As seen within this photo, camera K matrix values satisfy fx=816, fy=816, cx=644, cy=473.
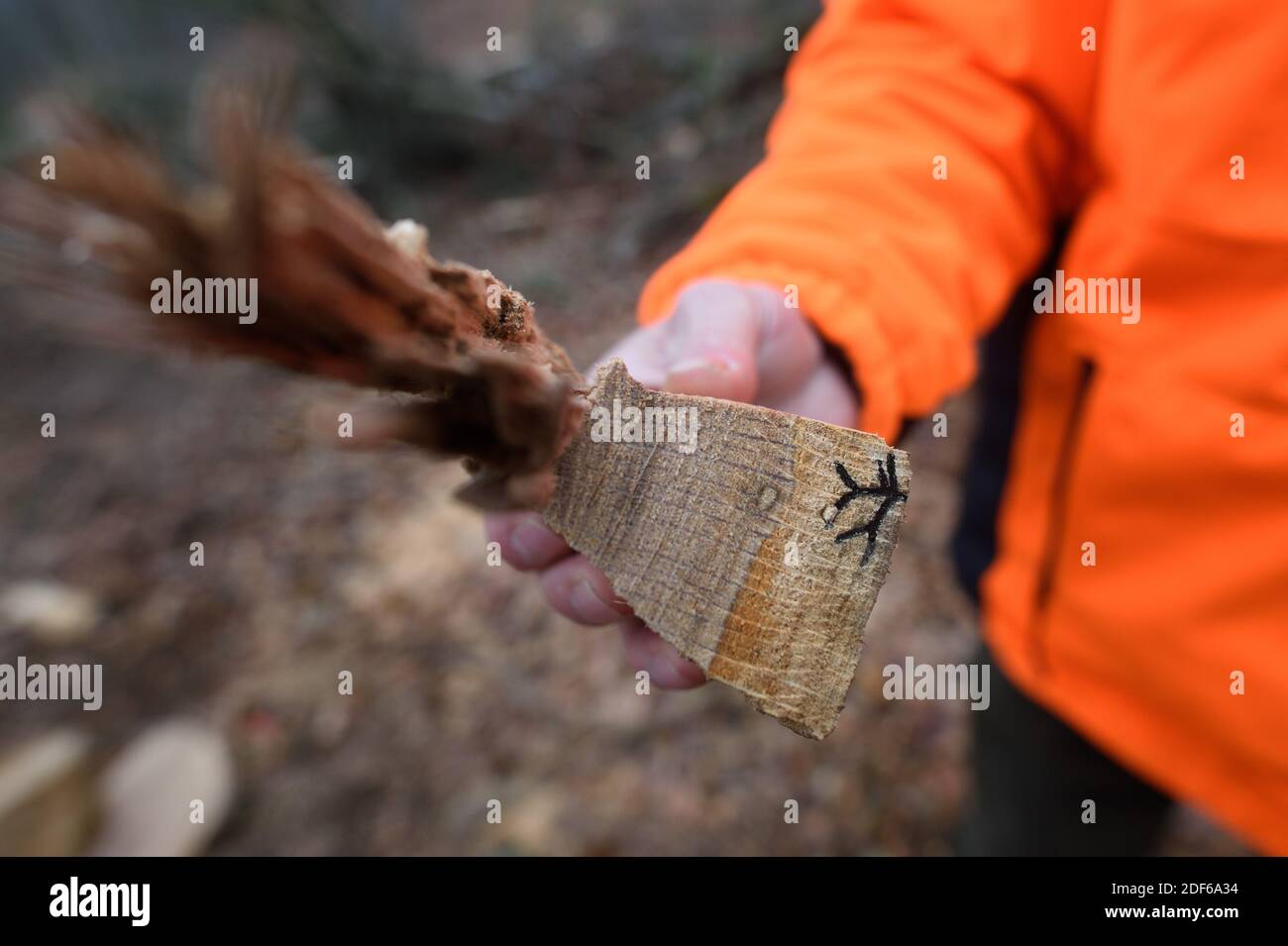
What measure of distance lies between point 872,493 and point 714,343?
320 mm

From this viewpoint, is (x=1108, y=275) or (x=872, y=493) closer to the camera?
(x=872, y=493)

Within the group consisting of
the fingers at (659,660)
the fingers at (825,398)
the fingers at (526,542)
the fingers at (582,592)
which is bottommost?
the fingers at (659,660)

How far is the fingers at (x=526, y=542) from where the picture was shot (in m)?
1.21

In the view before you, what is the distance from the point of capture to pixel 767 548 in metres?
1.08

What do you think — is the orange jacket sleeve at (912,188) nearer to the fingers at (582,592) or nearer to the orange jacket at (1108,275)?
the orange jacket at (1108,275)

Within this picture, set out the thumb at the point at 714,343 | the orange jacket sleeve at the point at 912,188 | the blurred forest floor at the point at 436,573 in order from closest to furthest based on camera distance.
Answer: the thumb at the point at 714,343, the orange jacket sleeve at the point at 912,188, the blurred forest floor at the point at 436,573

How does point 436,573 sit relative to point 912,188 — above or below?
below

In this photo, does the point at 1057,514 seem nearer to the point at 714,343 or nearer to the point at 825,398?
the point at 825,398

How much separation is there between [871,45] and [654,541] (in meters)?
1.03

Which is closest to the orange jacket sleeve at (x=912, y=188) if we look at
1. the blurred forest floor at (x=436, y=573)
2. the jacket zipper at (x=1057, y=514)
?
the jacket zipper at (x=1057, y=514)

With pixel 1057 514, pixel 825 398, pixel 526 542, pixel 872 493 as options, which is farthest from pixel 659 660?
pixel 1057 514

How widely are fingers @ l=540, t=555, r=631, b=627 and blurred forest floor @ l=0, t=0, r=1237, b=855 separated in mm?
423

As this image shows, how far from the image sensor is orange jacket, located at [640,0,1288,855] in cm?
115

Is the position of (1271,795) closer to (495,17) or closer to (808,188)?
(808,188)
